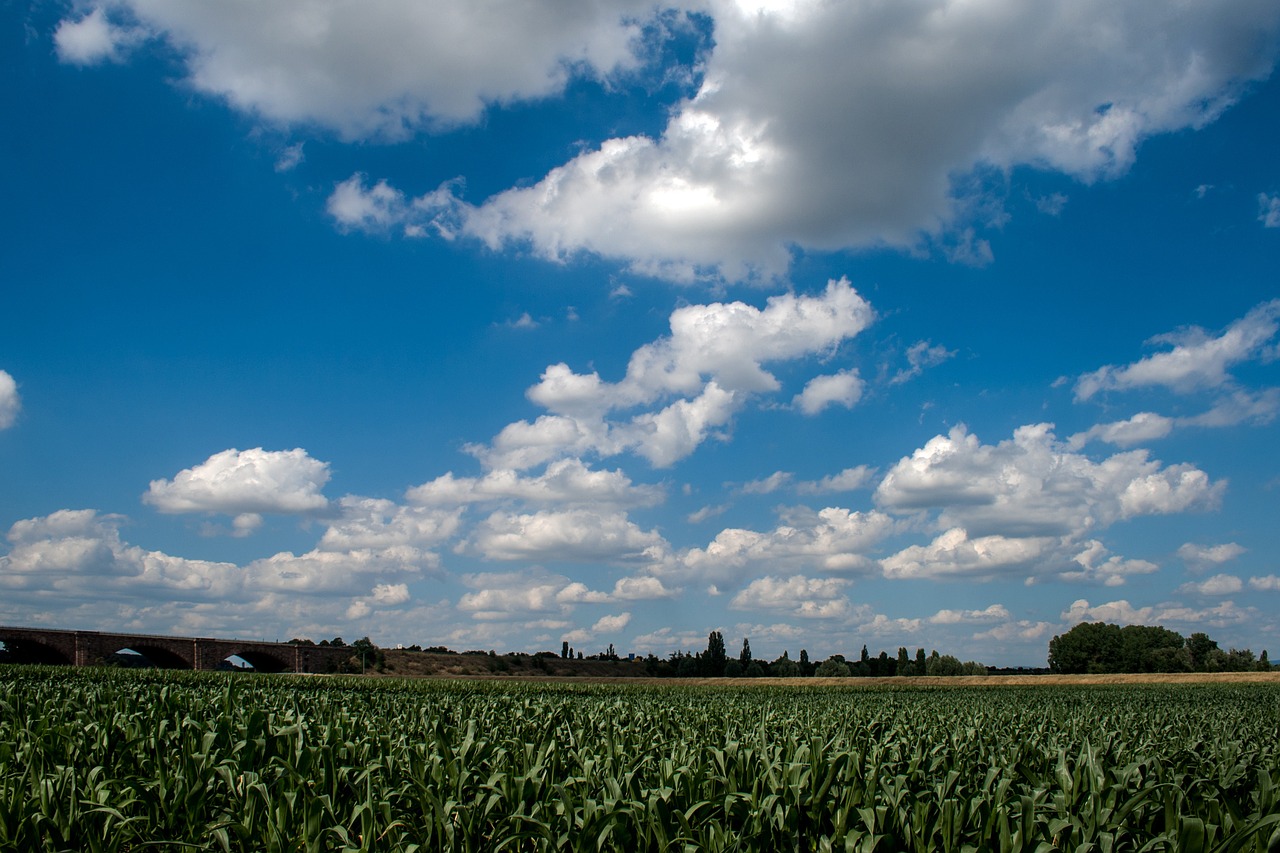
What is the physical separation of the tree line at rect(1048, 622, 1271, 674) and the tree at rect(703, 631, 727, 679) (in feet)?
248

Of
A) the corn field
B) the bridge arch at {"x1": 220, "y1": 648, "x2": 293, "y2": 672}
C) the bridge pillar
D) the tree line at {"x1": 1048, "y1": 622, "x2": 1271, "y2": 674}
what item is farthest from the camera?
the tree line at {"x1": 1048, "y1": 622, "x2": 1271, "y2": 674}

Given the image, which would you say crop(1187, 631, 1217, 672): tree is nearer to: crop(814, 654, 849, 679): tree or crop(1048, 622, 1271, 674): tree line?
crop(1048, 622, 1271, 674): tree line

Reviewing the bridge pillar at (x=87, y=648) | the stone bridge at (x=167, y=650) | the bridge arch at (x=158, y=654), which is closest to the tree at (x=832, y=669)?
the stone bridge at (x=167, y=650)

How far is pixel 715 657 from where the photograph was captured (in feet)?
476

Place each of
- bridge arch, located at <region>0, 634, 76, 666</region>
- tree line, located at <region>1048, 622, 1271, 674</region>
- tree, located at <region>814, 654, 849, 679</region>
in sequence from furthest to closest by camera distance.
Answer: tree line, located at <region>1048, 622, 1271, 674</region> < tree, located at <region>814, 654, 849, 679</region> < bridge arch, located at <region>0, 634, 76, 666</region>

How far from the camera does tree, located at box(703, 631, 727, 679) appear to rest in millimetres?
143125

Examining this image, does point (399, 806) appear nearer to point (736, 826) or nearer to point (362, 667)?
point (736, 826)

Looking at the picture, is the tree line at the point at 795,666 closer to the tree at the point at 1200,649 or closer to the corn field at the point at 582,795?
the tree at the point at 1200,649

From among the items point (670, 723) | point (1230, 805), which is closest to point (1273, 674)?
point (670, 723)

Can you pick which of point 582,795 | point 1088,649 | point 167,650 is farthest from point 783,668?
point 582,795

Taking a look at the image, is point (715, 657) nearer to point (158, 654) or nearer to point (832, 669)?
point (832, 669)

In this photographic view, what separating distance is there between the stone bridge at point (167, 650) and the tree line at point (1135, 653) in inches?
5588

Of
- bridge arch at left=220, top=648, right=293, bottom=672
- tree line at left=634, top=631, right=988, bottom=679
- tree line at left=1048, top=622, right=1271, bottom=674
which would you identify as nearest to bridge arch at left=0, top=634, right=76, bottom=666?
bridge arch at left=220, top=648, right=293, bottom=672

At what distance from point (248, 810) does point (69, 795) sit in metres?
2.22
